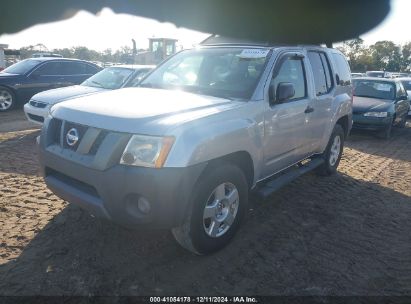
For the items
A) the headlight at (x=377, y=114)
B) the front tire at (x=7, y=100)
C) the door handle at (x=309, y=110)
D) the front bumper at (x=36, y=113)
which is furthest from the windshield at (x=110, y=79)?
the headlight at (x=377, y=114)

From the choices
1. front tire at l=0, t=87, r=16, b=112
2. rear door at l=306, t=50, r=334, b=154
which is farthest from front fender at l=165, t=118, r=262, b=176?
front tire at l=0, t=87, r=16, b=112

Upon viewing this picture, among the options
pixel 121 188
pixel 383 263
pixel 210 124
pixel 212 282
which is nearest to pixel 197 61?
pixel 210 124

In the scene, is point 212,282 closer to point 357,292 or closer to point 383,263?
point 357,292

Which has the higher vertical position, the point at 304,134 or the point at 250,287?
the point at 304,134

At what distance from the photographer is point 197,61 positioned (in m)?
4.15

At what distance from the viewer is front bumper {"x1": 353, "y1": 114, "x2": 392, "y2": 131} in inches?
363

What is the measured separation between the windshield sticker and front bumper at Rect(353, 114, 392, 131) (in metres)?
6.39

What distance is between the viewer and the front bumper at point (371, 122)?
9.22 m

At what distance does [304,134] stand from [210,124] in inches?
76.0

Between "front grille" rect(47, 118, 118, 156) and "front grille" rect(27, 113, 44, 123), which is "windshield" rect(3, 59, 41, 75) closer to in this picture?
"front grille" rect(27, 113, 44, 123)

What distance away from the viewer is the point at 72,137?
9.73 ft

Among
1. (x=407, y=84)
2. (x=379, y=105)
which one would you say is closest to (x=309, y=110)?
(x=379, y=105)

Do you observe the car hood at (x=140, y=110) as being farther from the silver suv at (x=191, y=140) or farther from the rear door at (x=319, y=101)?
the rear door at (x=319, y=101)

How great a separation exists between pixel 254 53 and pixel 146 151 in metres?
1.85
